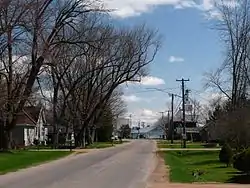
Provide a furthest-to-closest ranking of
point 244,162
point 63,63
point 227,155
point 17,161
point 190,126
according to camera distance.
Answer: point 190,126 → point 63,63 → point 17,161 → point 227,155 → point 244,162

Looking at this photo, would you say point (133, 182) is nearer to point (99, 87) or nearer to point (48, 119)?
point (99, 87)

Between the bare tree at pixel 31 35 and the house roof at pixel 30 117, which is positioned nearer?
the bare tree at pixel 31 35

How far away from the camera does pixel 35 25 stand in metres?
38.0

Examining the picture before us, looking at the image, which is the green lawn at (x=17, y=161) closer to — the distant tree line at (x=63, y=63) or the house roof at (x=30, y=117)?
the distant tree line at (x=63, y=63)

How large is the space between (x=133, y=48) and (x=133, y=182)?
166 feet

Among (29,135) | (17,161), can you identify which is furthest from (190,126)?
(17,161)

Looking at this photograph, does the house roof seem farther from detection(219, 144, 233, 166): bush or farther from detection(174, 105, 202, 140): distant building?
detection(219, 144, 233, 166): bush

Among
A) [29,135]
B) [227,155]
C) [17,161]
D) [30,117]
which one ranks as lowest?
[17,161]

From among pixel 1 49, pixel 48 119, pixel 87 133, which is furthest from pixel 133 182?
pixel 48 119

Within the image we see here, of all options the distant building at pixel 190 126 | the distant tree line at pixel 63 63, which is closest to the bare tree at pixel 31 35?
the distant tree line at pixel 63 63

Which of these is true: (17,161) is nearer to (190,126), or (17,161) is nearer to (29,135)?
(29,135)

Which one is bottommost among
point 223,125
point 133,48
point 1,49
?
point 223,125

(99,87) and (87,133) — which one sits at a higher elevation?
(99,87)

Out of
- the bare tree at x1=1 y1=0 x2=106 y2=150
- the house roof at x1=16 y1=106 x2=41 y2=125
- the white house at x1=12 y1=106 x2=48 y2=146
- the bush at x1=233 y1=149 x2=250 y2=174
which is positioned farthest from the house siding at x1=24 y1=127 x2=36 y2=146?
the bush at x1=233 y1=149 x2=250 y2=174
